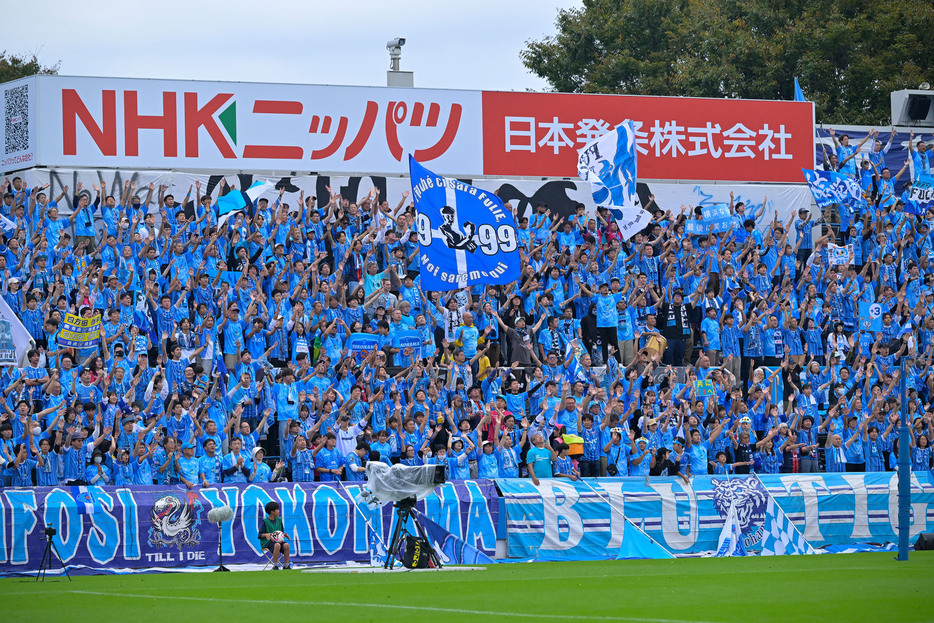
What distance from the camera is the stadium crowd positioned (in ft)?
70.1

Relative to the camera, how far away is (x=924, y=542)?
2123 cm

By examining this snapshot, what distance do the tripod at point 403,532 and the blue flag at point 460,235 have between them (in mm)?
5473

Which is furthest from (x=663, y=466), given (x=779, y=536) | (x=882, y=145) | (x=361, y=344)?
(x=882, y=145)

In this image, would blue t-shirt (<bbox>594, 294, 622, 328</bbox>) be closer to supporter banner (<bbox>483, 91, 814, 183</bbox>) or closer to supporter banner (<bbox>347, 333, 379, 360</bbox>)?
supporter banner (<bbox>347, 333, 379, 360</bbox>)

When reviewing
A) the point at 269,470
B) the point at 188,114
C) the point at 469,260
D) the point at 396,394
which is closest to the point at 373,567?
the point at 269,470

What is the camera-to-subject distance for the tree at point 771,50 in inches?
1764

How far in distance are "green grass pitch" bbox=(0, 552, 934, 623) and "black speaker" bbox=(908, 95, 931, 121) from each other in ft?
58.4

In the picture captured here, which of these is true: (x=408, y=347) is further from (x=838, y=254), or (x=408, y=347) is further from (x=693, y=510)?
(x=838, y=254)

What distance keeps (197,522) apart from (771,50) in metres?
32.4

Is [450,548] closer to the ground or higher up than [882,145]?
closer to the ground

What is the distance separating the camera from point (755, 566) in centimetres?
1895

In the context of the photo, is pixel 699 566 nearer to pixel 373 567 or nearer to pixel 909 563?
pixel 909 563

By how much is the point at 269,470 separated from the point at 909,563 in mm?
9598

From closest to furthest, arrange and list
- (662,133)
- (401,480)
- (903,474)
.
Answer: (903,474) < (401,480) < (662,133)
